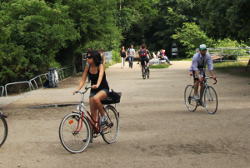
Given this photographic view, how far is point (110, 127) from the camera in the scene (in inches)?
359

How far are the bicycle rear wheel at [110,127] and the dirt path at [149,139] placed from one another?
143 mm

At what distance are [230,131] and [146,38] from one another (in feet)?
220

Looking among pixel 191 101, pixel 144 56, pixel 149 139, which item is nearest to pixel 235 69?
pixel 144 56

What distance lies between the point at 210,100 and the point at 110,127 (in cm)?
457

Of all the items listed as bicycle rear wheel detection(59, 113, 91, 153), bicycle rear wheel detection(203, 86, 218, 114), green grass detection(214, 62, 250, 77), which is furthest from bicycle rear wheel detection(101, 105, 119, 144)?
green grass detection(214, 62, 250, 77)

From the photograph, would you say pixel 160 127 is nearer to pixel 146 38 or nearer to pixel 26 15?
pixel 26 15

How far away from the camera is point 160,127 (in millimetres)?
10906

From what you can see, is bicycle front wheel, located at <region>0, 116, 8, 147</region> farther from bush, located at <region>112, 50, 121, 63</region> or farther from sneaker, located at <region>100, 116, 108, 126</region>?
bush, located at <region>112, 50, 121, 63</region>

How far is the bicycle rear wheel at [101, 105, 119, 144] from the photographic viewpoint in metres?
9.09

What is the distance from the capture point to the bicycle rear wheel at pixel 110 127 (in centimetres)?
909

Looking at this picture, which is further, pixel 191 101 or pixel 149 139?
pixel 191 101

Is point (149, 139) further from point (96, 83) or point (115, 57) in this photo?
point (115, 57)

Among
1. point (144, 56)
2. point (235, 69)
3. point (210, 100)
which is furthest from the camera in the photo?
point (235, 69)

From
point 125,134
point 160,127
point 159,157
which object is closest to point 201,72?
point 160,127
